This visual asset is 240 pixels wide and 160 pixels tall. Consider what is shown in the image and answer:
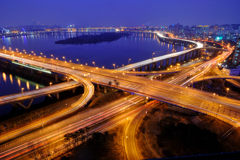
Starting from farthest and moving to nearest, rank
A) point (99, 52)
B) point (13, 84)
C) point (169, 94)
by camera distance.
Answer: point (99, 52) → point (13, 84) → point (169, 94)

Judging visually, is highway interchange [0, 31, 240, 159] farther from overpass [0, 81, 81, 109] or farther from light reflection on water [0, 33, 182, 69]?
light reflection on water [0, 33, 182, 69]

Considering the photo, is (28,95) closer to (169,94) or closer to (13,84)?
(13,84)

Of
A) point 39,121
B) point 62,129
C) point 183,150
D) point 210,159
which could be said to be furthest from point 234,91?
point 39,121

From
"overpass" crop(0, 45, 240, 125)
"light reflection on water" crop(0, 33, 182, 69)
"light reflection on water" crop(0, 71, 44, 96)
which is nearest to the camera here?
"overpass" crop(0, 45, 240, 125)

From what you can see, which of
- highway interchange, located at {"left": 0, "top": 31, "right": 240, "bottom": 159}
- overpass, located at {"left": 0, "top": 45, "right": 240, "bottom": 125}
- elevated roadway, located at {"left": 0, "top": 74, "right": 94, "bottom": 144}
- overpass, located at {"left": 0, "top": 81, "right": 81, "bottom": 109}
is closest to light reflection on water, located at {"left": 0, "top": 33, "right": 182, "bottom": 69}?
highway interchange, located at {"left": 0, "top": 31, "right": 240, "bottom": 159}

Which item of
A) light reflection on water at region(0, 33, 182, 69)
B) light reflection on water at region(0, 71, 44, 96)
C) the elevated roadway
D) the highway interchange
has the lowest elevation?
light reflection on water at region(0, 71, 44, 96)

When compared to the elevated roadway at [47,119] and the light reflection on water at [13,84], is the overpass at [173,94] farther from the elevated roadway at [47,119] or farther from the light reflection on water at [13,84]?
the light reflection on water at [13,84]

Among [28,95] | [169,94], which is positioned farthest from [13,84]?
[169,94]

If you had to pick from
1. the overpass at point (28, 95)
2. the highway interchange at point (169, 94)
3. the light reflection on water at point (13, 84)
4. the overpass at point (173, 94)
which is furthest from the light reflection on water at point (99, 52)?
the overpass at point (28, 95)

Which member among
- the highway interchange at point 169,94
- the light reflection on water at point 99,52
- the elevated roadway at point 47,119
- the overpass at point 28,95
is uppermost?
the light reflection on water at point 99,52

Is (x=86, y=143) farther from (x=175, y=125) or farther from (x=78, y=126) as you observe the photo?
(x=175, y=125)

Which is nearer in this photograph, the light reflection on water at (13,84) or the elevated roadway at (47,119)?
the elevated roadway at (47,119)
